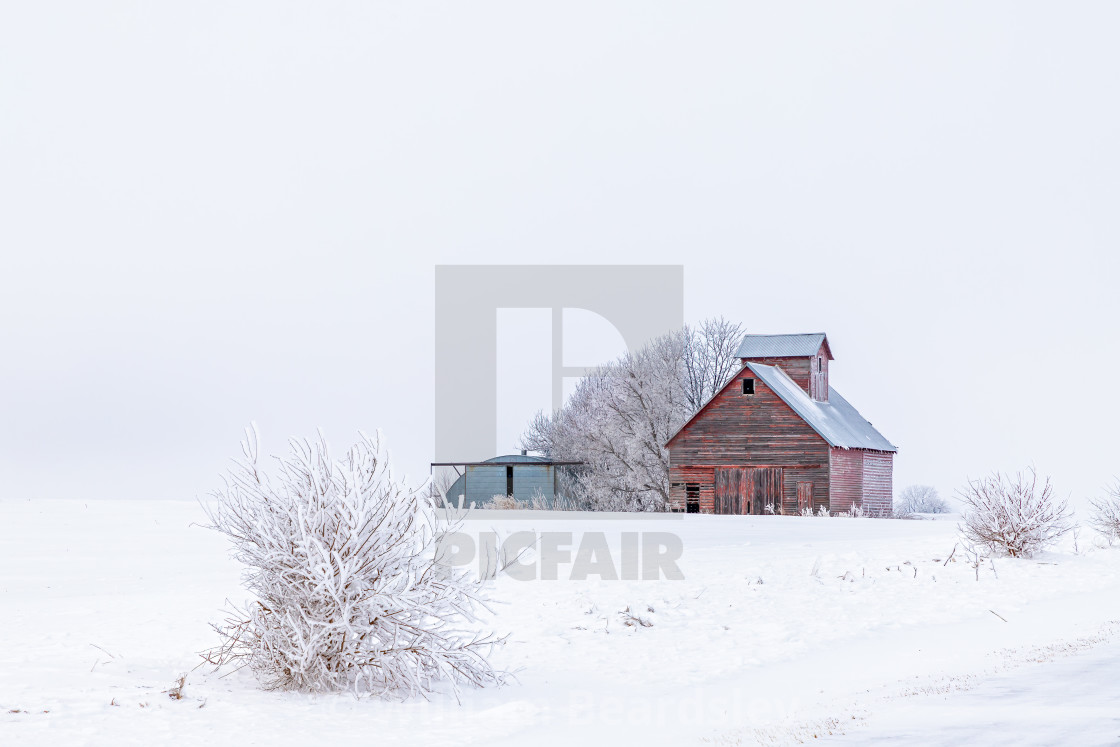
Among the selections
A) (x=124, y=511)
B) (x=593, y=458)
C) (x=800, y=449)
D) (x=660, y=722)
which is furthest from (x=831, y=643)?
(x=593, y=458)

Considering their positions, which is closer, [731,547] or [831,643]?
[831,643]

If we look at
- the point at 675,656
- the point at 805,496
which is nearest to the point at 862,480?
the point at 805,496

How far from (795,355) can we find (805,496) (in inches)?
263

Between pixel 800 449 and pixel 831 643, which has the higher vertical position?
pixel 800 449

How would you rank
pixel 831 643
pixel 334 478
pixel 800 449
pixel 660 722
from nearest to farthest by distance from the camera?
pixel 660 722
pixel 334 478
pixel 831 643
pixel 800 449

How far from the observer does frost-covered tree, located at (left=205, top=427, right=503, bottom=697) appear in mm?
9125

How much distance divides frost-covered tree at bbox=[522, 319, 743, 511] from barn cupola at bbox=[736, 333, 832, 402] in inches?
150

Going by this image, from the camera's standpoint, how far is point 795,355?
43.5 metres

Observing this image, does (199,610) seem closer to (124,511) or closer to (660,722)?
(660,722)

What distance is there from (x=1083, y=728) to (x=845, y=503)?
34.0 m

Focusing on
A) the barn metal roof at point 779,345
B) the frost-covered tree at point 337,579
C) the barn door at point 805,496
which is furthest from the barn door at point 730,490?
the frost-covered tree at point 337,579

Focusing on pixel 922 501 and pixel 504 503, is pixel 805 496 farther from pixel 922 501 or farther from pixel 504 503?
Answer: pixel 922 501

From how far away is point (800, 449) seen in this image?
39750mm

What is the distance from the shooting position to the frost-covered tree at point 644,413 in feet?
152
